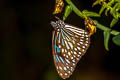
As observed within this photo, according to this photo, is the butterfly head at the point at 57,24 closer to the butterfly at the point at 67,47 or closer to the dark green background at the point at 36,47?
the butterfly at the point at 67,47

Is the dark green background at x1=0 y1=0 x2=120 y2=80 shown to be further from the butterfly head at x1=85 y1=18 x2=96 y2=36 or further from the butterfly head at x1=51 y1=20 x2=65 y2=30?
the butterfly head at x1=85 y1=18 x2=96 y2=36

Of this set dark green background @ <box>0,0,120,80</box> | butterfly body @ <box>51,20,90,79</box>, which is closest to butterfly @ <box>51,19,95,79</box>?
butterfly body @ <box>51,20,90,79</box>

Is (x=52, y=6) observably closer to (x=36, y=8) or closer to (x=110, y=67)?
(x=36, y=8)

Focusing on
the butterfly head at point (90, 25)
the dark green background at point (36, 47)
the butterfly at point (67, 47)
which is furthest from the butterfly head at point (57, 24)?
the dark green background at point (36, 47)

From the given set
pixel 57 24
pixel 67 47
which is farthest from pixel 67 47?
pixel 57 24

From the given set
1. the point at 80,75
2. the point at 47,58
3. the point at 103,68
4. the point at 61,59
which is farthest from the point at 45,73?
the point at 61,59

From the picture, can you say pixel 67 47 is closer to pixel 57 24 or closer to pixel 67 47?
pixel 67 47

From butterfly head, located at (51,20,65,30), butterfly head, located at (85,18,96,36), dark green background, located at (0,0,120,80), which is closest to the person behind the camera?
butterfly head, located at (85,18,96,36)
